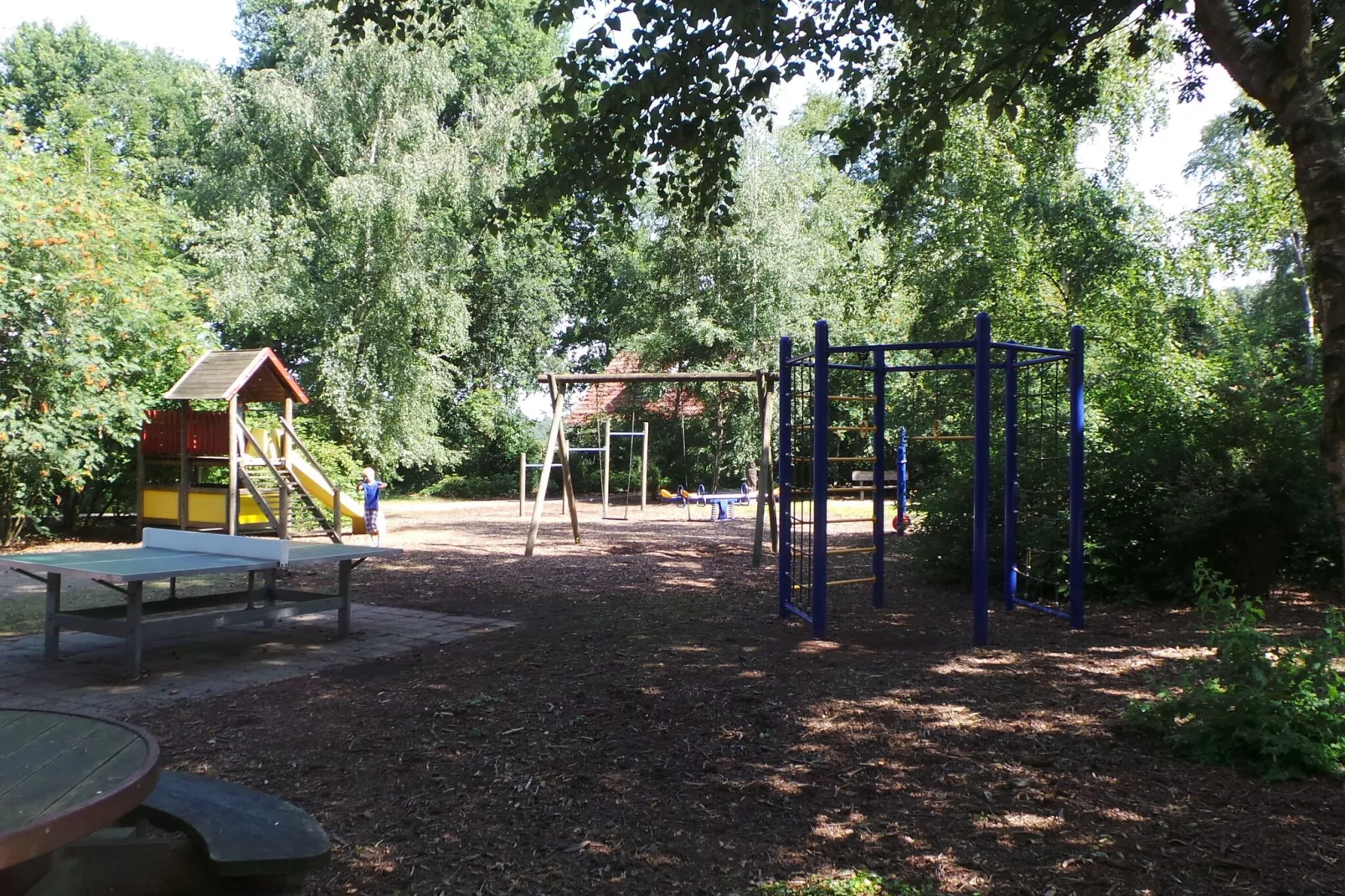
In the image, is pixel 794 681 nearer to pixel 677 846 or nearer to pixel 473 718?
pixel 473 718

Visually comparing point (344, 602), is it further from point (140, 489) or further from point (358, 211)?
point (358, 211)

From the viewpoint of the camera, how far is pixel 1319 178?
311 cm

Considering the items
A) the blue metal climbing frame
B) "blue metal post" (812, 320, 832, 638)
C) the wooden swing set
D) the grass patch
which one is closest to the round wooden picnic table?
the grass patch

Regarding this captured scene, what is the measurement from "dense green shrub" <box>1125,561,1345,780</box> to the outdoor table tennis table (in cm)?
500

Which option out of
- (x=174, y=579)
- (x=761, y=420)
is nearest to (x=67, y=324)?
(x=174, y=579)

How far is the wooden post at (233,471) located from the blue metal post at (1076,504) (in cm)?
1095

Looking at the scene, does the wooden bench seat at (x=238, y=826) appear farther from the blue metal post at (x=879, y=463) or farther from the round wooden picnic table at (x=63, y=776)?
the blue metal post at (x=879, y=463)

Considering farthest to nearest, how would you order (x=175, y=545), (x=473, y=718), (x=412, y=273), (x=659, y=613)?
(x=412, y=273) < (x=659, y=613) < (x=175, y=545) < (x=473, y=718)

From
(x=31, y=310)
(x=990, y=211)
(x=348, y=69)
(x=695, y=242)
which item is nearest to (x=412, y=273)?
(x=348, y=69)

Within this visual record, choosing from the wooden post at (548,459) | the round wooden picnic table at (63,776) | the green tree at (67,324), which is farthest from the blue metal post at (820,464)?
the green tree at (67,324)

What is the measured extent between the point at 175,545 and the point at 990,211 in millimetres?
12155

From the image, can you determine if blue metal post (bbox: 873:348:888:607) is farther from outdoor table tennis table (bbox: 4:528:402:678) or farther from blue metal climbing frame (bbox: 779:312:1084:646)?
outdoor table tennis table (bbox: 4:528:402:678)

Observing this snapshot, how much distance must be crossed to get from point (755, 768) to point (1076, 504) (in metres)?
4.46

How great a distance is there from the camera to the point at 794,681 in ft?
19.4
